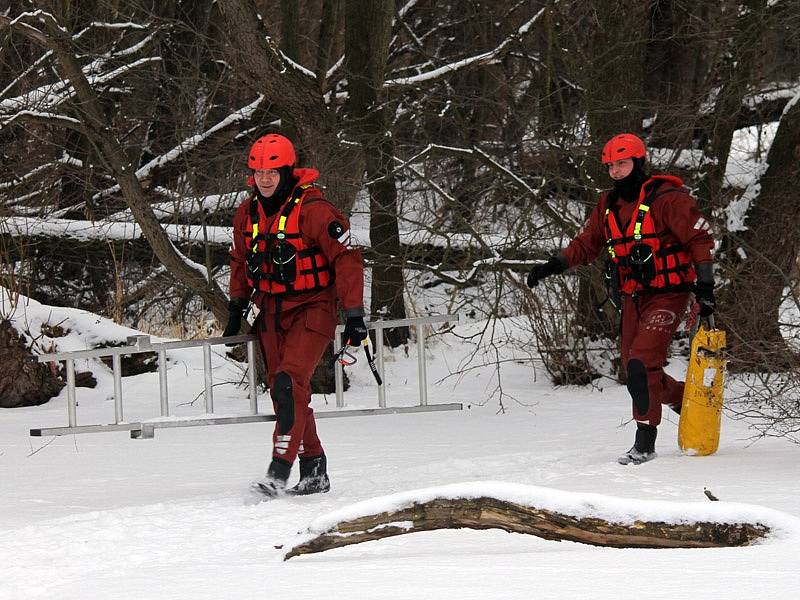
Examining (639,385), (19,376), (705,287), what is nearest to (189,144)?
(19,376)

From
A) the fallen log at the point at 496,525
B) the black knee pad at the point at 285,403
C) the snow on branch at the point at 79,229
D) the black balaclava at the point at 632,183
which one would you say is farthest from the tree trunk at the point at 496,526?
the snow on branch at the point at 79,229

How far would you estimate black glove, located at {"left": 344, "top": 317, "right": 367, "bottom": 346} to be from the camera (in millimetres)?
6473

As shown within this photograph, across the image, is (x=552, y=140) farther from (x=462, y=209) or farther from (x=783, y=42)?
(x=783, y=42)

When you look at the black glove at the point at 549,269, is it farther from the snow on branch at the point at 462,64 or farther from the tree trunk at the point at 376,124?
the snow on branch at the point at 462,64

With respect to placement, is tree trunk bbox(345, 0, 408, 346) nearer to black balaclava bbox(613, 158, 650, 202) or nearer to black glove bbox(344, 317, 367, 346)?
black balaclava bbox(613, 158, 650, 202)

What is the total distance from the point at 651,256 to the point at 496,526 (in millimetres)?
2972

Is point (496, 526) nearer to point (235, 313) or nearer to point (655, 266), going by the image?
point (235, 313)

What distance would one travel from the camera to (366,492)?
6531 mm

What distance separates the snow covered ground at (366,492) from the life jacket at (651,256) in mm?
1000

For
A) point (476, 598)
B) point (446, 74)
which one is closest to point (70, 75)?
point (446, 74)

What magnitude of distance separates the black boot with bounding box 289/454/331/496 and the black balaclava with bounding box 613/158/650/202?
7.54 feet

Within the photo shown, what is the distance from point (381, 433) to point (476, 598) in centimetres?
616

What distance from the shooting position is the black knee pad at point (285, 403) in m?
6.47

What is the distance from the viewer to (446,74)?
1065 centimetres
